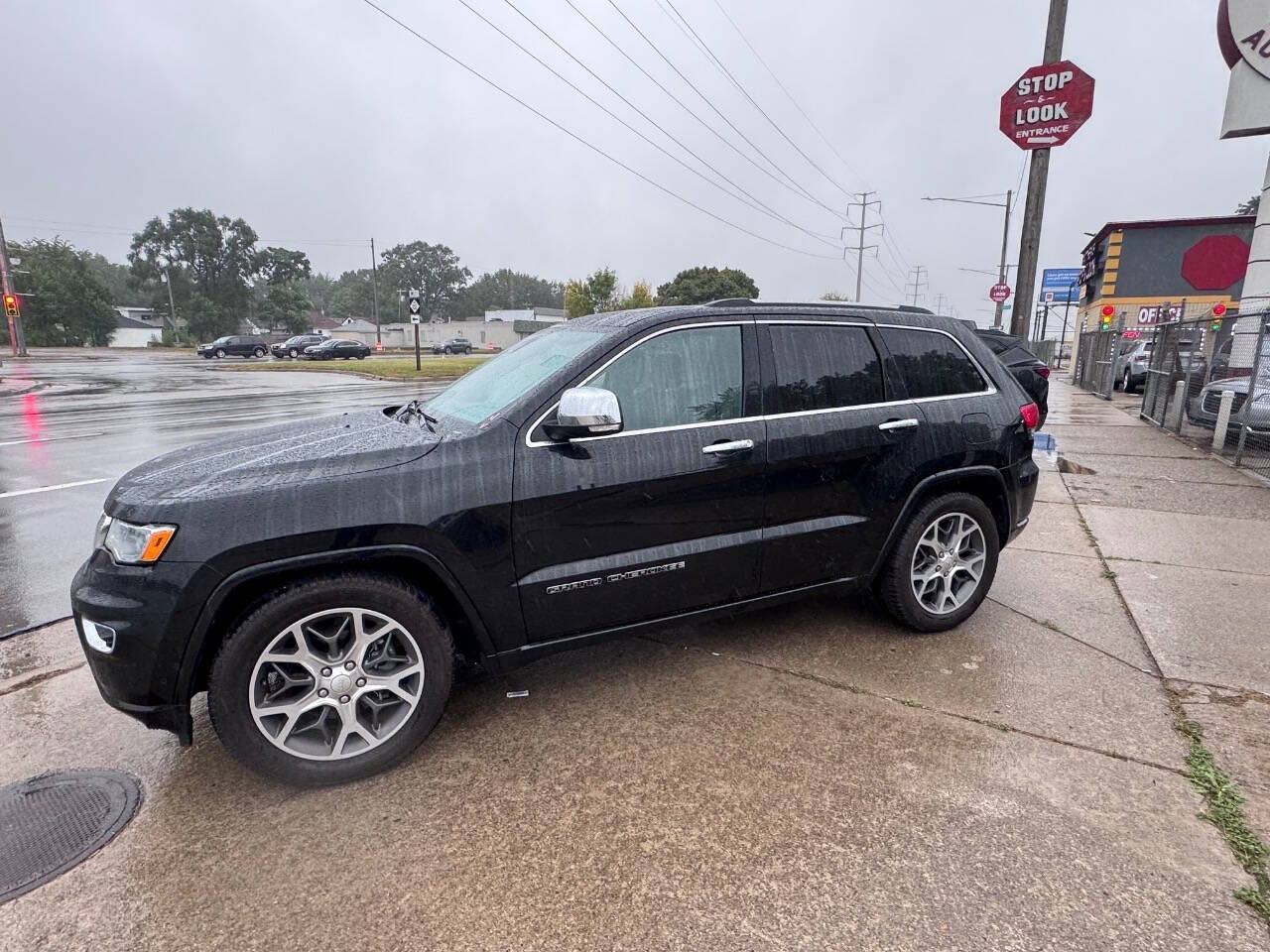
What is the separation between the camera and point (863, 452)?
3.41 m

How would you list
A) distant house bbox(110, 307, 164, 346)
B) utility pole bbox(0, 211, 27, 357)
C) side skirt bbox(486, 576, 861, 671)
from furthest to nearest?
distant house bbox(110, 307, 164, 346) → utility pole bbox(0, 211, 27, 357) → side skirt bbox(486, 576, 861, 671)

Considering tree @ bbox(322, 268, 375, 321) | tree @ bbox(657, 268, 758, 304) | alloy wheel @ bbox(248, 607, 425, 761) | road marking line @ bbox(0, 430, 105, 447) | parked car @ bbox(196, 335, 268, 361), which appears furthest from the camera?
tree @ bbox(322, 268, 375, 321)

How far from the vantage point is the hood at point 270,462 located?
246 cm

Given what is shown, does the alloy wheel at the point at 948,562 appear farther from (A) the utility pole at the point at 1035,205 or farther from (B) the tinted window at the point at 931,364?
(A) the utility pole at the point at 1035,205

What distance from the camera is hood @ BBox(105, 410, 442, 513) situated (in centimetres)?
246

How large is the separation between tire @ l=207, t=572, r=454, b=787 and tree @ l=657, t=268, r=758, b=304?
65.5 m

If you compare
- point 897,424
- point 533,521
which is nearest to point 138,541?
point 533,521

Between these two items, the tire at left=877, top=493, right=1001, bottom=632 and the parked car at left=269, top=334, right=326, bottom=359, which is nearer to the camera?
the tire at left=877, top=493, right=1001, bottom=632

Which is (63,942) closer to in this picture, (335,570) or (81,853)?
(81,853)

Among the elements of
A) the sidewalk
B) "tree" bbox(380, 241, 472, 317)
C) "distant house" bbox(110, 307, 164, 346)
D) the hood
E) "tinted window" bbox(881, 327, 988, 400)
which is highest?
"tree" bbox(380, 241, 472, 317)

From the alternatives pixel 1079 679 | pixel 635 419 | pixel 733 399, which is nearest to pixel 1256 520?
pixel 1079 679

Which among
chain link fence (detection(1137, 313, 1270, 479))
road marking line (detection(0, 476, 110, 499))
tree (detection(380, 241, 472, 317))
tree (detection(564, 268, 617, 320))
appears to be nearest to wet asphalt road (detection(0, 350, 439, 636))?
road marking line (detection(0, 476, 110, 499))

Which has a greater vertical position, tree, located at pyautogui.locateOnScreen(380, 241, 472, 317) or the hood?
tree, located at pyautogui.locateOnScreen(380, 241, 472, 317)

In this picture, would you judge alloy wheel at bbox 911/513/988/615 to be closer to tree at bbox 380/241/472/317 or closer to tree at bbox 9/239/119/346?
tree at bbox 9/239/119/346
